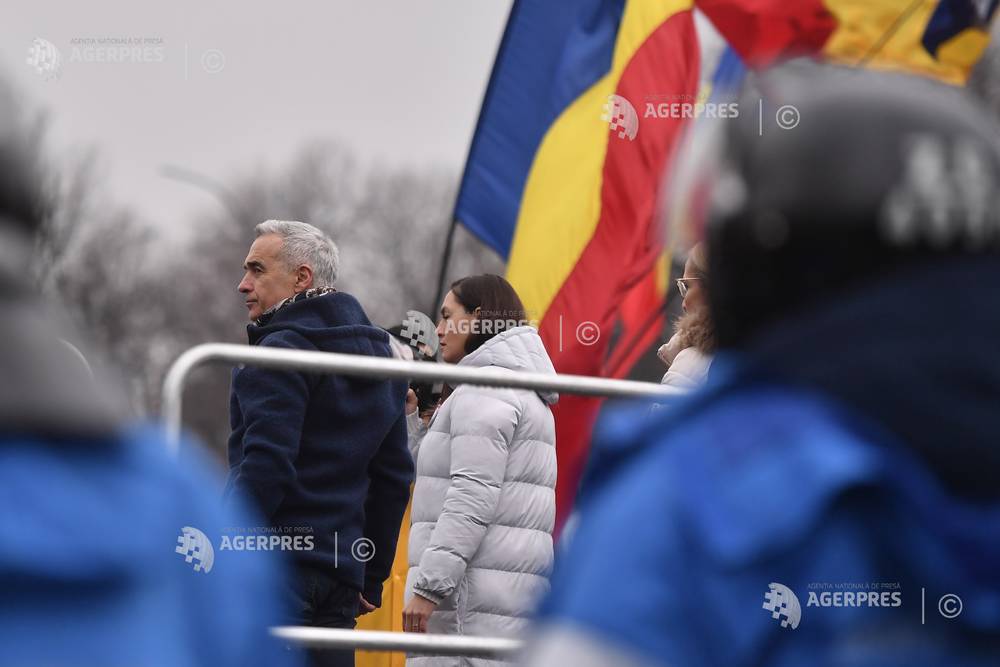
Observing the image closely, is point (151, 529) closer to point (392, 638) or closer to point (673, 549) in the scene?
point (673, 549)

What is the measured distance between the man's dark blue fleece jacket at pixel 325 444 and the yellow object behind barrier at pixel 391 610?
2.48 ft

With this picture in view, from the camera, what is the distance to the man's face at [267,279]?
6004 mm

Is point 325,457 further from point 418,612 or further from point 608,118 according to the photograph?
point 608,118

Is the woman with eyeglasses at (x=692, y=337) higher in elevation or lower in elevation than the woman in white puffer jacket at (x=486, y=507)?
higher

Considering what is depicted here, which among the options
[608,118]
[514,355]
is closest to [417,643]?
[514,355]

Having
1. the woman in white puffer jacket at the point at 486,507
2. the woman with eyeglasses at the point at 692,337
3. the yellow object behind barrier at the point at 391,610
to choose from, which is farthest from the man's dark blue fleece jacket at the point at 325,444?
the woman with eyeglasses at the point at 692,337

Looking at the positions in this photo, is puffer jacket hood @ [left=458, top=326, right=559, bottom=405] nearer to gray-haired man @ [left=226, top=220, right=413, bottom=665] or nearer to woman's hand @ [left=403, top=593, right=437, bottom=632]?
gray-haired man @ [left=226, top=220, right=413, bottom=665]

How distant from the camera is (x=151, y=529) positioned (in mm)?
1382

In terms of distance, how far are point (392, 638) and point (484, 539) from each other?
1581 mm

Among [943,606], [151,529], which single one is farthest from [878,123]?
[151,529]

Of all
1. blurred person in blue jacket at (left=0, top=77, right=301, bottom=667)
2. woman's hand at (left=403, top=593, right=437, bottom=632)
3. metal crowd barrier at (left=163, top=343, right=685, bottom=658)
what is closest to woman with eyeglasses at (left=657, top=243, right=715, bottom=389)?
metal crowd barrier at (left=163, top=343, right=685, bottom=658)

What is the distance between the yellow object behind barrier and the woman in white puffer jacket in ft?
2.93

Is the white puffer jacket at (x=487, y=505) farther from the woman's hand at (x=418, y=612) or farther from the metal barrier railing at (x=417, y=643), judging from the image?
the metal barrier railing at (x=417, y=643)

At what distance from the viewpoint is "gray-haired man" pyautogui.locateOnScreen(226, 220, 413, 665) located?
5227mm
